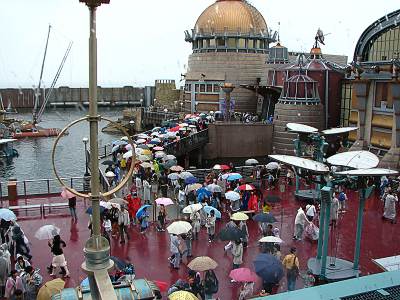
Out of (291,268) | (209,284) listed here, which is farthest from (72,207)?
(291,268)

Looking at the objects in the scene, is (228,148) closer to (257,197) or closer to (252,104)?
(252,104)

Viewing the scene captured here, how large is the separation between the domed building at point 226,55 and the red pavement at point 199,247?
1488 inches

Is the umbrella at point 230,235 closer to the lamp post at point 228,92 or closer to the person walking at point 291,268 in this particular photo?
the person walking at point 291,268

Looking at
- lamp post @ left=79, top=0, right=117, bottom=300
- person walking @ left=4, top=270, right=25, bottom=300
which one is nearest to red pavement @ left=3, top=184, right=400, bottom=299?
person walking @ left=4, top=270, right=25, bottom=300

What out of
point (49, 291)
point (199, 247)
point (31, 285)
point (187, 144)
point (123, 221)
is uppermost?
point (187, 144)

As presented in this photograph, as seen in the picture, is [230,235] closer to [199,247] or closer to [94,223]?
[199,247]

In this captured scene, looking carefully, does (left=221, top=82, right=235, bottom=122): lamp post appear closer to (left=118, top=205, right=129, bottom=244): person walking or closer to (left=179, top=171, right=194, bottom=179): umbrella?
(left=179, top=171, right=194, bottom=179): umbrella

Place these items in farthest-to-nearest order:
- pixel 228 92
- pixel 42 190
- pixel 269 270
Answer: pixel 228 92 → pixel 42 190 → pixel 269 270

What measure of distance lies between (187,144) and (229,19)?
27.9 metres

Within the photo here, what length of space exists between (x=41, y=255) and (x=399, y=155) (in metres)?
22.5

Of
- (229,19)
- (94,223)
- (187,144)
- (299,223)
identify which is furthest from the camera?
(229,19)

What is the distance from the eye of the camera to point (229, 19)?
6003 cm

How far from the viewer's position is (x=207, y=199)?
63.9 ft

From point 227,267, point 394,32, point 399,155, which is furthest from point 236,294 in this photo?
point 394,32
